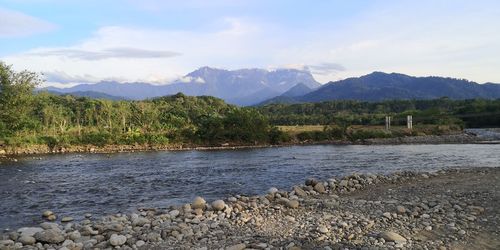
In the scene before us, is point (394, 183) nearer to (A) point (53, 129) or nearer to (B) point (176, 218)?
(B) point (176, 218)

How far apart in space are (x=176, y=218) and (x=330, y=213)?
4.51 metres

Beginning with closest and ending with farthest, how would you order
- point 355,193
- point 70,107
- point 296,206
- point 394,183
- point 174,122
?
1. point 296,206
2. point 355,193
3. point 394,183
4. point 174,122
5. point 70,107

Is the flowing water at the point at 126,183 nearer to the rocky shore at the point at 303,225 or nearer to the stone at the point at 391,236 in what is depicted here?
the rocky shore at the point at 303,225

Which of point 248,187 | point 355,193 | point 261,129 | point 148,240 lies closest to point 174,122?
point 261,129

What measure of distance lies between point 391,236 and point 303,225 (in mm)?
2306

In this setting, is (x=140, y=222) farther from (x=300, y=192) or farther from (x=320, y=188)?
(x=320, y=188)

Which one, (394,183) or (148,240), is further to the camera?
(394,183)

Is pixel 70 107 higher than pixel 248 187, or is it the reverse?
pixel 70 107

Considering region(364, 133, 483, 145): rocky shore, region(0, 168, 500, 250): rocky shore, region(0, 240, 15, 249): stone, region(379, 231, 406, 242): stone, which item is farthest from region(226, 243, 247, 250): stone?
region(364, 133, 483, 145): rocky shore

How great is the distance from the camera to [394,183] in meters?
17.9

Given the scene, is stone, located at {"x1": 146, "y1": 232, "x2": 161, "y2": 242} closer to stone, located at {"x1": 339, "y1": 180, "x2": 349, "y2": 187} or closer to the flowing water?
the flowing water

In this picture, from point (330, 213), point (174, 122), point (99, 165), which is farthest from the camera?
point (174, 122)

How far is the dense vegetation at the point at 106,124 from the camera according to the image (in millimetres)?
46688

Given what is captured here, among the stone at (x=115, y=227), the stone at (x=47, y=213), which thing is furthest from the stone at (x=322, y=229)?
the stone at (x=47, y=213)
